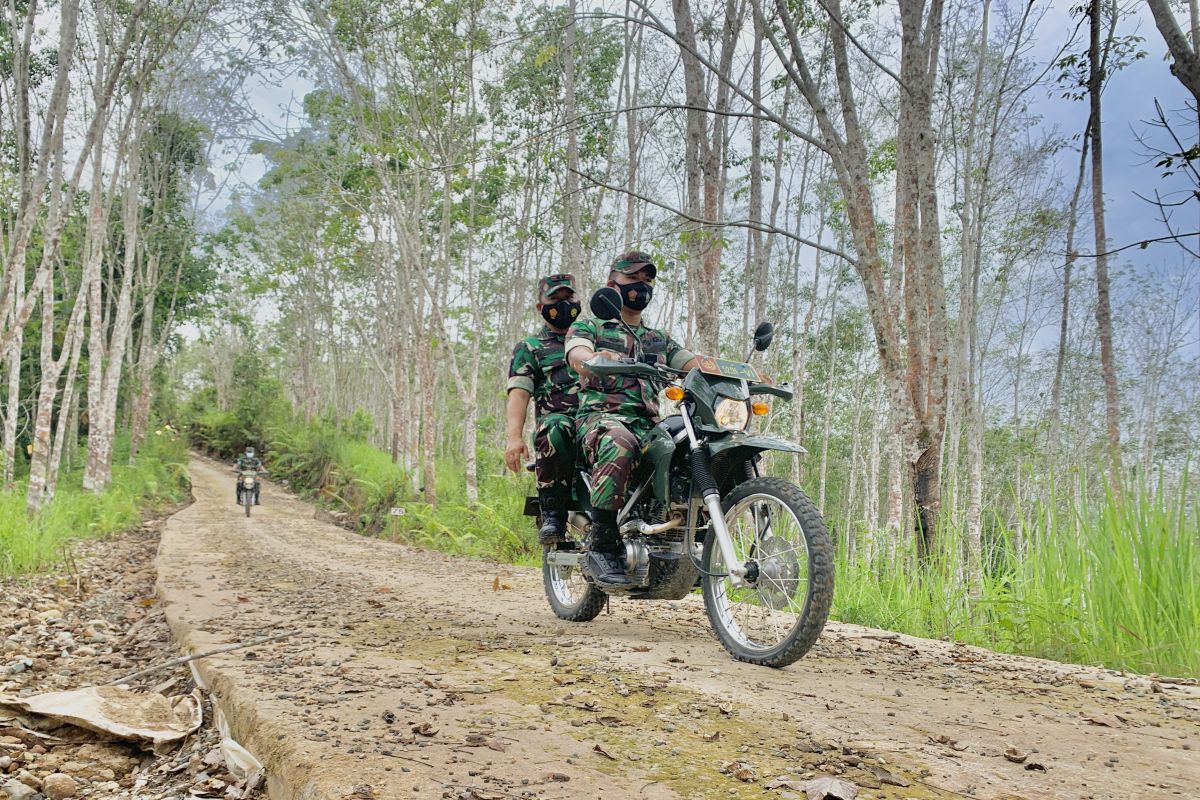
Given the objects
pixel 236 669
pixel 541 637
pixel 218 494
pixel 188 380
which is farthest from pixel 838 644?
pixel 188 380

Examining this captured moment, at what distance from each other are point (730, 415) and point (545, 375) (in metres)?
1.51

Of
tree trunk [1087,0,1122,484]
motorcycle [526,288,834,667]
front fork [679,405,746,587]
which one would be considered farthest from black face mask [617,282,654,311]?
tree trunk [1087,0,1122,484]

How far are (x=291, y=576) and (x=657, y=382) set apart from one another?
4.65 m

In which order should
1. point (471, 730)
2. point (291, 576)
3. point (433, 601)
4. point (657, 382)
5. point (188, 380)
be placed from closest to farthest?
point (471, 730) < point (657, 382) < point (433, 601) < point (291, 576) < point (188, 380)

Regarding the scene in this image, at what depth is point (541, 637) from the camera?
3873 millimetres

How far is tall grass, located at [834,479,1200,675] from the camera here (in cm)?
338

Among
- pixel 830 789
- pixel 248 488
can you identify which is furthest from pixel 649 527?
pixel 248 488

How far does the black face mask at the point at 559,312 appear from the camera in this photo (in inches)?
183

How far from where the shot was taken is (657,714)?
240cm

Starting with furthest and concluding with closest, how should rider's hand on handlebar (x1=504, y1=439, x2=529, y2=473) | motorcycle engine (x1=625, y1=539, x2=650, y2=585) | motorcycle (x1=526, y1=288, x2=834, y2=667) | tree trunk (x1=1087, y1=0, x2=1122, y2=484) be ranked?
tree trunk (x1=1087, y1=0, x2=1122, y2=484) → rider's hand on handlebar (x1=504, y1=439, x2=529, y2=473) → motorcycle engine (x1=625, y1=539, x2=650, y2=585) → motorcycle (x1=526, y1=288, x2=834, y2=667)

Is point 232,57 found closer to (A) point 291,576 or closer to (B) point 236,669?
(A) point 291,576

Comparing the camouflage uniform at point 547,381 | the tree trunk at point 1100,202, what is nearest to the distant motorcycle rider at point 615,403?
the camouflage uniform at point 547,381

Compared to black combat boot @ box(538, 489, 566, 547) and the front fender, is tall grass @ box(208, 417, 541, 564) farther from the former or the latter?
the front fender

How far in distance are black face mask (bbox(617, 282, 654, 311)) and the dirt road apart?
64.8 inches
